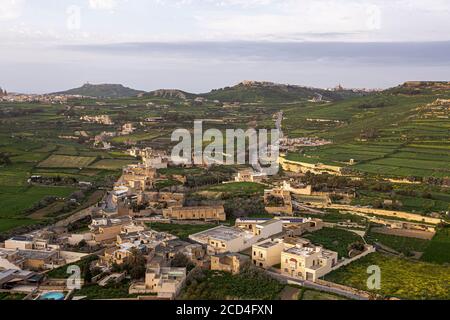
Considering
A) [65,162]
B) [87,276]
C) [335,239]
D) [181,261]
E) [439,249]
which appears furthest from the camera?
[65,162]

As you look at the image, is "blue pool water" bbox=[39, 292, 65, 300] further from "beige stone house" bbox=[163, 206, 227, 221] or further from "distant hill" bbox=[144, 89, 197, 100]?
"distant hill" bbox=[144, 89, 197, 100]

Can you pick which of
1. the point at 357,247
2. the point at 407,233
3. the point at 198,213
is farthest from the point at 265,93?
the point at 357,247

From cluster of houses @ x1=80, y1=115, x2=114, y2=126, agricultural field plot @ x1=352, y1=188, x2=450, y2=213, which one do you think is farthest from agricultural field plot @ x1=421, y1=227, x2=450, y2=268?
cluster of houses @ x1=80, y1=115, x2=114, y2=126

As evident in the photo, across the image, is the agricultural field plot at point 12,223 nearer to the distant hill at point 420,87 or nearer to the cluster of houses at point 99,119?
the cluster of houses at point 99,119

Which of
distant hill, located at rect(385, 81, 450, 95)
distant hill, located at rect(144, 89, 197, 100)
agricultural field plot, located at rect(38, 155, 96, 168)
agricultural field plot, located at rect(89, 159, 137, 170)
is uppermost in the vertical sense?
distant hill, located at rect(385, 81, 450, 95)

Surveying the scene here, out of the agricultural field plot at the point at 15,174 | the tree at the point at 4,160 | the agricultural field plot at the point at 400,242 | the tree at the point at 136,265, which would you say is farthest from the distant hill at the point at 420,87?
the tree at the point at 136,265

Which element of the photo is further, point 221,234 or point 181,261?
point 221,234

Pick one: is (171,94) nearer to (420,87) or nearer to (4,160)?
(420,87)
